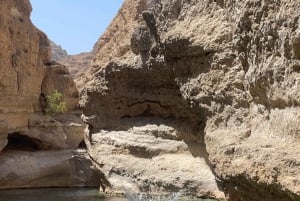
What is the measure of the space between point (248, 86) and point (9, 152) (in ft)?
57.4

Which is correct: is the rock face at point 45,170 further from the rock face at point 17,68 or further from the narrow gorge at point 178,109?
the rock face at point 17,68

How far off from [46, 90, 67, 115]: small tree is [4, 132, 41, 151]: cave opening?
2037 mm

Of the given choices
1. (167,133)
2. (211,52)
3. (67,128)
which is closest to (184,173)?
(167,133)

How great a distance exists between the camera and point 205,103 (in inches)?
338

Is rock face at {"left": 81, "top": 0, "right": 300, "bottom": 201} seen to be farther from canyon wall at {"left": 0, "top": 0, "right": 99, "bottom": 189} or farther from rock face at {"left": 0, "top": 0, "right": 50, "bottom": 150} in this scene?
rock face at {"left": 0, "top": 0, "right": 50, "bottom": 150}

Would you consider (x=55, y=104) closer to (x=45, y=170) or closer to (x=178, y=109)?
(x=45, y=170)

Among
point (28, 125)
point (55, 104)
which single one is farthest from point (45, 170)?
point (55, 104)

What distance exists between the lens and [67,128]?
85.0 feet

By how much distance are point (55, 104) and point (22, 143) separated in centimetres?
277

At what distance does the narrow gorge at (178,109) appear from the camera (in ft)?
17.5

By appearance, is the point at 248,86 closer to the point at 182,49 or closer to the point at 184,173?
the point at 182,49

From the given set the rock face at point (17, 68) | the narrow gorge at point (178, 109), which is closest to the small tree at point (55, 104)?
the narrow gorge at point (178, 109)

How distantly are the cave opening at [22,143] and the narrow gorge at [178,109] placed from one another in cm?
10

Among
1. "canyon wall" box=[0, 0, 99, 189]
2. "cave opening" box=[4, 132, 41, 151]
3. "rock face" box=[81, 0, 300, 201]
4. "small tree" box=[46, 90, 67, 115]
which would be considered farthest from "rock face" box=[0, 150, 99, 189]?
"rock face" box=[81, 0, 300, 201]
